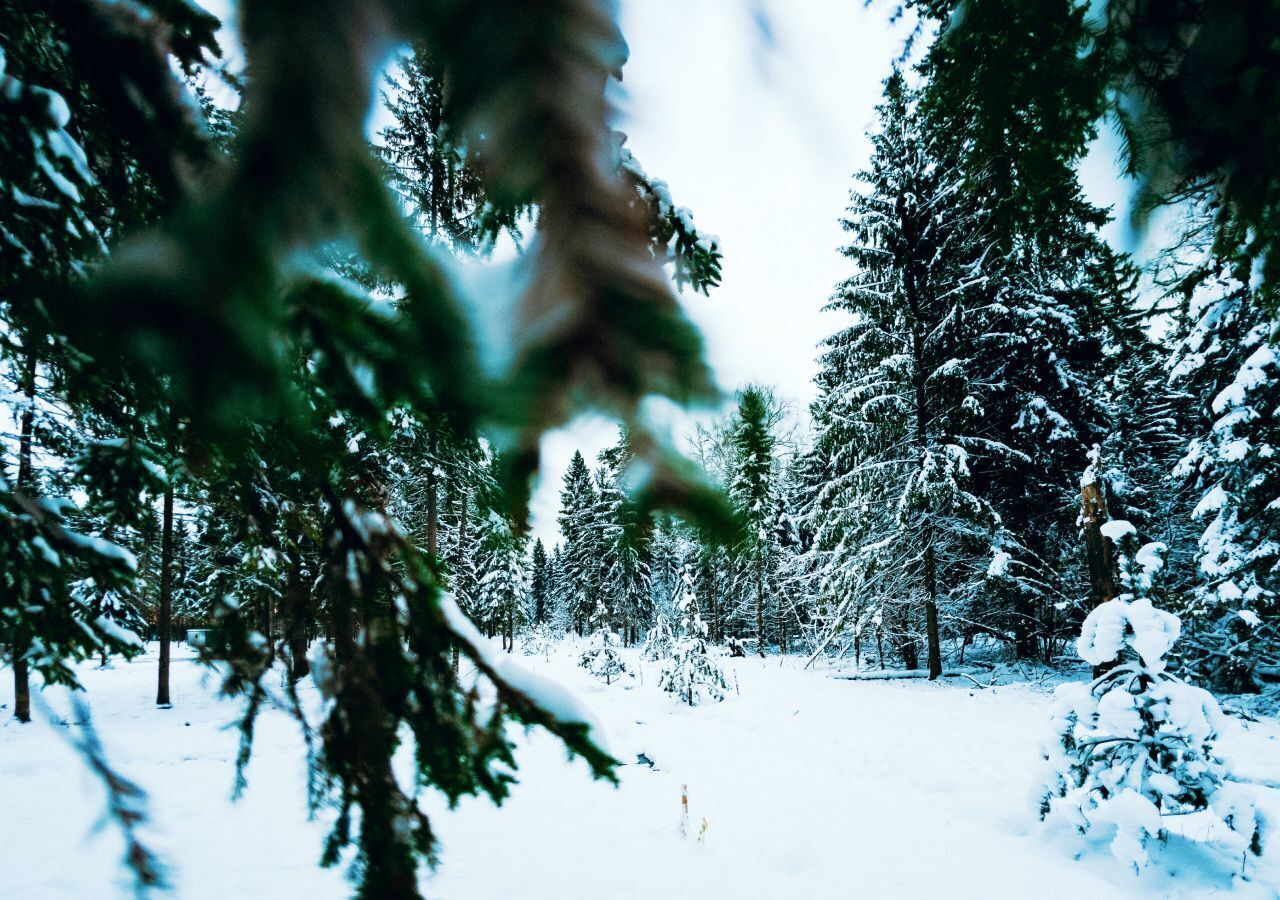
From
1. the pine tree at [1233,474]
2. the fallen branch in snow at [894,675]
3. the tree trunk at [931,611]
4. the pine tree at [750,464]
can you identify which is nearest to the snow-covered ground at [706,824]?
the pine tree at [750,464]

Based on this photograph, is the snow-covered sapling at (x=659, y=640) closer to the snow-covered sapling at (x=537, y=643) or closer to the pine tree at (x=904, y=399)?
the pine tree at (x=904, y=399)

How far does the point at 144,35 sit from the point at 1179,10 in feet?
7.41

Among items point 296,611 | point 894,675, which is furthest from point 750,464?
point 894,675

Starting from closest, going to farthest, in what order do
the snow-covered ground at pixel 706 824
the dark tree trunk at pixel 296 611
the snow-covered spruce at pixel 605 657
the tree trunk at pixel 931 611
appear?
1. the dark tree trunk at pixel 296 611
2. the snow-covered ground at pixel 706 824
3. the tree trunk at pixel 931 611
4. the snow-covered spruce at pixel 605 657

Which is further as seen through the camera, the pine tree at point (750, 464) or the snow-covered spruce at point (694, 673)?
the snow-covered spruce at point (694, 673)

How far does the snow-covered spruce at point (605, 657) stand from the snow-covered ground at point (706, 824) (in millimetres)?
6110

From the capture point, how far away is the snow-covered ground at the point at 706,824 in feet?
12.1

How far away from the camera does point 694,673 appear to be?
10.7m

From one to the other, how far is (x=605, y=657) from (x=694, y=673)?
451 centimetres

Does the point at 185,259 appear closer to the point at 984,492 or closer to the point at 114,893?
the point at 114,893

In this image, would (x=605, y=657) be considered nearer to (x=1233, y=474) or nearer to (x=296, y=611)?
(x=1233, y=474)

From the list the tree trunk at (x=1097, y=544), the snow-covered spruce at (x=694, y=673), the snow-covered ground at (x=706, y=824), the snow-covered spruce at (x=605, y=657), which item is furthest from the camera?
the snow-covered spruce at (x=605, y=657)

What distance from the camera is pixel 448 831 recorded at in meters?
4.67

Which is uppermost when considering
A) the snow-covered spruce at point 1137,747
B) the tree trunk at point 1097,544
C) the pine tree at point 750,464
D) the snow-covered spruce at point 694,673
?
the pine tree at point 750,464
